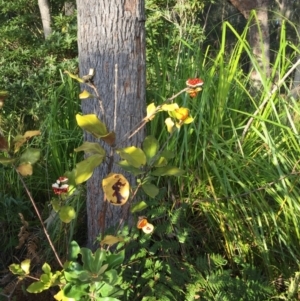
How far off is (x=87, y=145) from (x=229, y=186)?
97cm

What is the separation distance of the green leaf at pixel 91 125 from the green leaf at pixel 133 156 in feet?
0.27

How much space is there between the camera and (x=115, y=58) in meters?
2.04

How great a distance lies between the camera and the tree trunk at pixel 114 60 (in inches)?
79.3

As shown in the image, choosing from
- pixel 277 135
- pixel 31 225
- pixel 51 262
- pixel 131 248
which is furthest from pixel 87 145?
pixel 277 135

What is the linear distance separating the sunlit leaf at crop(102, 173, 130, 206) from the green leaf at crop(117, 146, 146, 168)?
7cm

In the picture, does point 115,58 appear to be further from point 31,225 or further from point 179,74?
point 31,225

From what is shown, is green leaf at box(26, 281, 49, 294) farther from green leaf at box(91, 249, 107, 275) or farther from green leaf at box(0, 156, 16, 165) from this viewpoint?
green leaf at box(0, 156, 16, 165)

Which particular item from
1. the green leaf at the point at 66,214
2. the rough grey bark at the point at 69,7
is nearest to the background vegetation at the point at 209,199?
Result: the green leaf at the point at 66,214

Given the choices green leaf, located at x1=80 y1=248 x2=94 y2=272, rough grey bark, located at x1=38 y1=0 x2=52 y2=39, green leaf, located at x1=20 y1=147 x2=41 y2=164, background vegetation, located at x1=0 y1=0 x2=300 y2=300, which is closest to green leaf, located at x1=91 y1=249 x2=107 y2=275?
green leaf, located at x1=80 y1=248 x2=94 y2=272

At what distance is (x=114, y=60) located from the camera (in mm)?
2047

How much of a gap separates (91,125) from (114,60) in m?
0.71

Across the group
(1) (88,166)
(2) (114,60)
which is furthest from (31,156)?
(2) (114,60)

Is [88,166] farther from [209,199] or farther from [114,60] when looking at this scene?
[209,199]

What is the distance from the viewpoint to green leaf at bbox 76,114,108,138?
1401 mm
